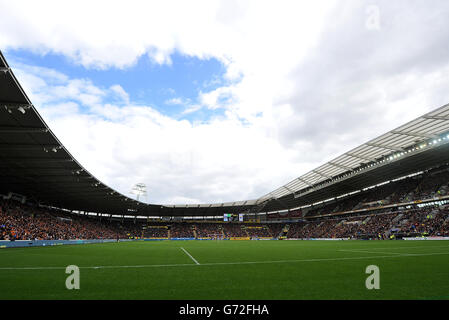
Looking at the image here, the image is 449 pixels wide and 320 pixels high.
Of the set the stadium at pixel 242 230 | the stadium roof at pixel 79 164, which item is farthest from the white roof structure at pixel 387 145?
the stadium at pixel 242 230

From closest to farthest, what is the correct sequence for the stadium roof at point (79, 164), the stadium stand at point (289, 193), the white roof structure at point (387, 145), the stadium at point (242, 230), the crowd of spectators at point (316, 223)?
1. the stadium at point (242, 230)
2. the stadium roof at point (79, 164)
3. the stadium stand at point (289, 193)
4. the white roof structure at point (387, 145)
5. the crowd of spectators at point (316, 223)

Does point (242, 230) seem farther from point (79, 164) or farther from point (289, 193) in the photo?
point (79, 164)

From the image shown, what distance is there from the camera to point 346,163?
41.1 meters

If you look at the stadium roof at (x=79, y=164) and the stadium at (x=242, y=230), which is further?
the stadium roof at (x=79, y=164)

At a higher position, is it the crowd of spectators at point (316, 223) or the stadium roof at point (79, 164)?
the stadium roof at point (79, 164)

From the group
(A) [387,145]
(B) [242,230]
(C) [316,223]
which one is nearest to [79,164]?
(A) [387,145]

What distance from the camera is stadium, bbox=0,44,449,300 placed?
5.65 m

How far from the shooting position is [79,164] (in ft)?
88.8

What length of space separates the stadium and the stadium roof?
0.41 ft

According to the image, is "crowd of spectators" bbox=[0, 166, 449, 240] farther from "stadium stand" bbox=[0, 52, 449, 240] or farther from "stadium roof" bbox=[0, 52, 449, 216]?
"stadium roof" bbox=[0, 52, 449, 216]

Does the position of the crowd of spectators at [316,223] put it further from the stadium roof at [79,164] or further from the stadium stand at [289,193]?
the stadium roof at [79,164]

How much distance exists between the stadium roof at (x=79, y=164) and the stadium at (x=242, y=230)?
126mm

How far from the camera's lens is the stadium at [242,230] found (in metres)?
5.65

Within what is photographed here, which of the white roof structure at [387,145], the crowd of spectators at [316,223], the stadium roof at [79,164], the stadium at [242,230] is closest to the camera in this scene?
the stadium at [242,230]
